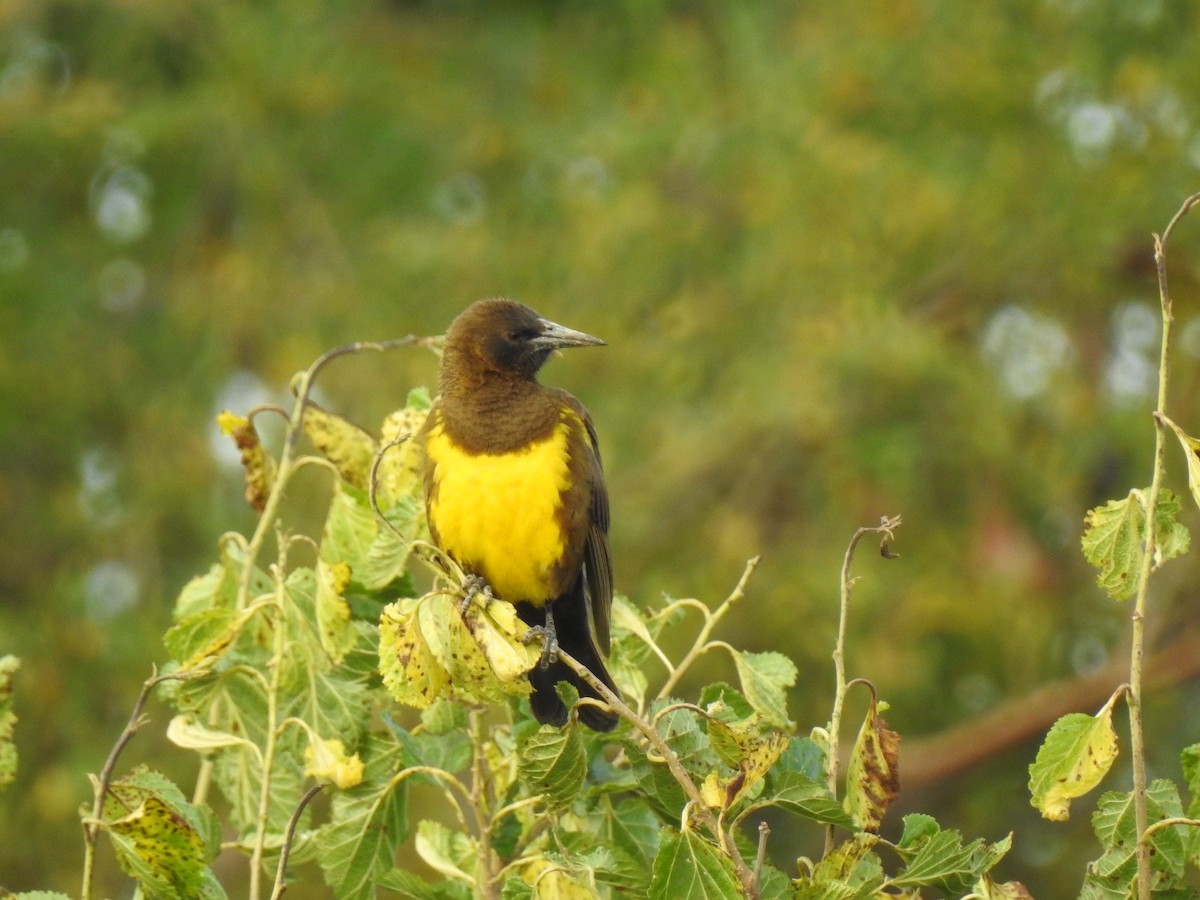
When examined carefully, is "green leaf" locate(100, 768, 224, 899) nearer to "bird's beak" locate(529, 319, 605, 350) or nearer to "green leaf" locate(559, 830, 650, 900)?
"green leaf" locate(559, 830, 650, 900)

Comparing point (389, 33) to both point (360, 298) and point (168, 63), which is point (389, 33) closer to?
point (168, 63)

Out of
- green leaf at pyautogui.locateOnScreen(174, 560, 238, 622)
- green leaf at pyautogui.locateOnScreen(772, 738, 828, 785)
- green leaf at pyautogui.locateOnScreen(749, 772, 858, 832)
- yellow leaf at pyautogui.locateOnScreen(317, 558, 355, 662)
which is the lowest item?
green leaf at pyautogui.locateOnScreen(772, 738, 828, 785)

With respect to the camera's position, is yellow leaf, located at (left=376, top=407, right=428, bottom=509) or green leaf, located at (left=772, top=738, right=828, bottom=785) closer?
green leaf, located at (left=772, top=738, right=828, bottom=785)

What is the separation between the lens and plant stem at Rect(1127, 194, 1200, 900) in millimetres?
2262

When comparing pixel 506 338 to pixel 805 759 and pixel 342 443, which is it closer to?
pixel 342 443

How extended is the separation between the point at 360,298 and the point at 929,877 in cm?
821

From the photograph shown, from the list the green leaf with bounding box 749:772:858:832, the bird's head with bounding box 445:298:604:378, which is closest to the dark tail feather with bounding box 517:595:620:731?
the bird's head with bounding box 445:298:604:378

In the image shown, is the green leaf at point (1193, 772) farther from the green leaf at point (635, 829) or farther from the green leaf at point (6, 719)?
the green leaf at point (6, 719)

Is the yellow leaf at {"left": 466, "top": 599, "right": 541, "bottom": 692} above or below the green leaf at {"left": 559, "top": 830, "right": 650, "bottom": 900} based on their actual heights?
above

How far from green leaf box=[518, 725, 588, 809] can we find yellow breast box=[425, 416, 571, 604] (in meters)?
1.06

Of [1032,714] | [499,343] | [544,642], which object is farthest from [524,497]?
[1032,714]

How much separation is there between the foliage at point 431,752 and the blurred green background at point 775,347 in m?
5.33

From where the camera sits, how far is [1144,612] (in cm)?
235

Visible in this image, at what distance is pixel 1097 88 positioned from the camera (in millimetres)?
9055
